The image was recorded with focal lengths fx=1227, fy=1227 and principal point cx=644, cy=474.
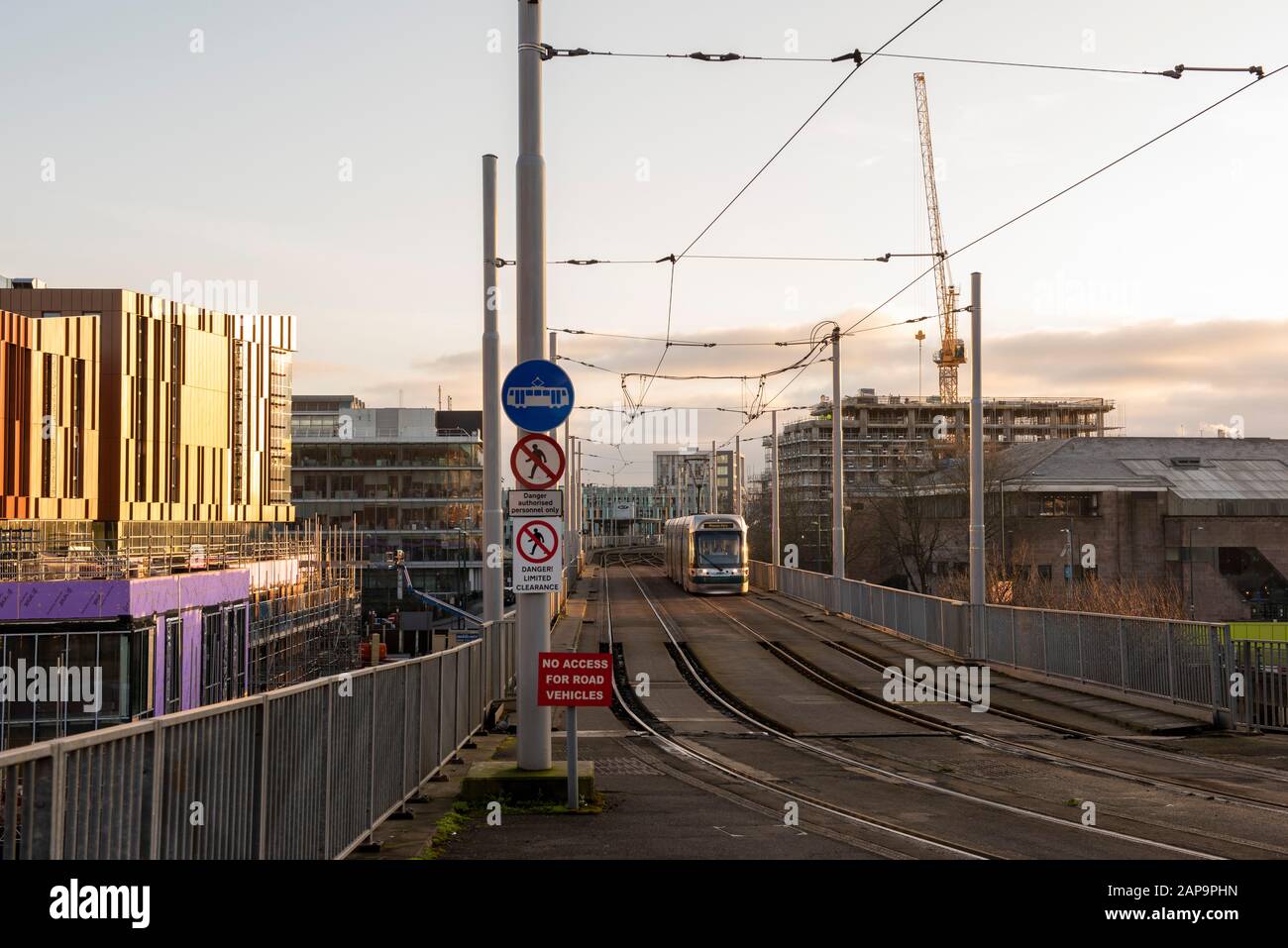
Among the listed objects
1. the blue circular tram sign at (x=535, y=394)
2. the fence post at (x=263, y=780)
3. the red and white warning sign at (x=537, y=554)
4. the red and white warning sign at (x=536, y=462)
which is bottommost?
the fence post at (x=263, y=780)

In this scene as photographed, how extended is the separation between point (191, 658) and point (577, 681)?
24570mm

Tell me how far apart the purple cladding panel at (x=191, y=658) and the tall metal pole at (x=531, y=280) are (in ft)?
71.5

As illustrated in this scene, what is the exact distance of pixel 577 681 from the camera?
11.1 meters

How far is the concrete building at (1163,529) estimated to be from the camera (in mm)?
73875

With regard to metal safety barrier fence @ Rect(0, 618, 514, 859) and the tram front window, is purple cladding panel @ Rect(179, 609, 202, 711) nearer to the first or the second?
metal safety barrier fence @ Rect(0, 618, 514, 859)

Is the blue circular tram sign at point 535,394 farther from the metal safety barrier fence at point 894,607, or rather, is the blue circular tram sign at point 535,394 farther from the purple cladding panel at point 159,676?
the purple cladding panel at point 159,676

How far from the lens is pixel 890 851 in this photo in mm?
9672

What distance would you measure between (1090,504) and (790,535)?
27.3 m

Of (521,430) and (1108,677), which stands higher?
(521,430)

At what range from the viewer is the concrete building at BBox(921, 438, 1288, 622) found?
73.9m

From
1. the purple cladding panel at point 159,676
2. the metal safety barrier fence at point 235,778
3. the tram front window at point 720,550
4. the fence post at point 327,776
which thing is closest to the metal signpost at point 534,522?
the metal safety barrier fence at point 235,778

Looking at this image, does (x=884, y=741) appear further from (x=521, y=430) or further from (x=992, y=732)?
(x=521, y=430)


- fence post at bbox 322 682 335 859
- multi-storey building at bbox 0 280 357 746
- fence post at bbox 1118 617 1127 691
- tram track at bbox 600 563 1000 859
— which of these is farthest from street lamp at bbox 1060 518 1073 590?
fence post at bbox 322 682 335 859
